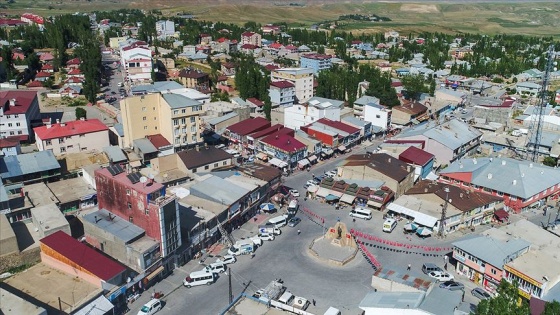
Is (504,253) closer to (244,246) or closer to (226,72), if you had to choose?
(244,246)

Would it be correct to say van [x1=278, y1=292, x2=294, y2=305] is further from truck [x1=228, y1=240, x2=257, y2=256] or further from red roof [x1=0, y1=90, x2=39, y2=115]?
red roof [x1=0, y1=90, x2=39, y2=115]

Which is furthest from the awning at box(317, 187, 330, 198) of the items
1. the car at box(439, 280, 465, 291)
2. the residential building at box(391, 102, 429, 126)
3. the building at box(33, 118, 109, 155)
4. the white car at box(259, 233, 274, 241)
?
the residential building at box(391, 102, 429, 126)

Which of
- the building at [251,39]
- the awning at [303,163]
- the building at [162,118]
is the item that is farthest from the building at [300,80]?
the building at [251,39]

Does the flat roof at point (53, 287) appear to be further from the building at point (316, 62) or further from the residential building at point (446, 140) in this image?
the building at point (316, 62)

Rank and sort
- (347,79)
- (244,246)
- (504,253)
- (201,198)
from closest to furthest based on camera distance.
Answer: (504,253) → (244,246) → (201,198) → (347,79)

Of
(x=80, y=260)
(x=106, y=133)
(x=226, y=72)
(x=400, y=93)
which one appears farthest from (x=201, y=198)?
(x=226, y=72)

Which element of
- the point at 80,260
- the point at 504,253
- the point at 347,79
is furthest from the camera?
the point at 347,79

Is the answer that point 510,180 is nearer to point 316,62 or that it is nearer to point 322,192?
point 322,192
